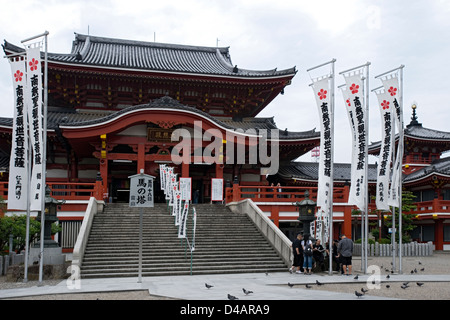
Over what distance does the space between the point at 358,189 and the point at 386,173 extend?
3.95 feet

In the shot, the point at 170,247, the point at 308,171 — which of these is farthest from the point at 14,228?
the point at 308,171

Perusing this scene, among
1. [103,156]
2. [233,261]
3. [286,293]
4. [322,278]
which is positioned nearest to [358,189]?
[322,278]

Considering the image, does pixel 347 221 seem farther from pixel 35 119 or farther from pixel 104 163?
pixel 35 119

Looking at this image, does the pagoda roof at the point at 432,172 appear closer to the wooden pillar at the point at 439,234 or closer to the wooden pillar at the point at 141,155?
the wooden pillar at the point at 439,234

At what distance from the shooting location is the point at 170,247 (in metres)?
17.6

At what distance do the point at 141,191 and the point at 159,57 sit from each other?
19919 millimetres

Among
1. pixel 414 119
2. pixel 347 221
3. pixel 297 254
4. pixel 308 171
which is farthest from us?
pixel 414 119

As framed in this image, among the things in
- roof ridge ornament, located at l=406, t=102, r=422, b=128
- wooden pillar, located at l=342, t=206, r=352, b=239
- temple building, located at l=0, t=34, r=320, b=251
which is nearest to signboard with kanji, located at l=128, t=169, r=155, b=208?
temple building, located at l=0, t=34, r=320, b=251

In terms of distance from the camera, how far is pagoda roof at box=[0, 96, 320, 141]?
73.0 ft

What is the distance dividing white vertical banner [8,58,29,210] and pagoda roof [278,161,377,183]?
16830mm

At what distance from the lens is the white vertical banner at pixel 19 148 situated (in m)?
14.3

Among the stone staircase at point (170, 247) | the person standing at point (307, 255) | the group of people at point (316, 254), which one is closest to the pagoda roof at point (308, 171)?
the stone staircase at point (170, 247)

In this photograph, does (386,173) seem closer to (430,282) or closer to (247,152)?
(430,282)
